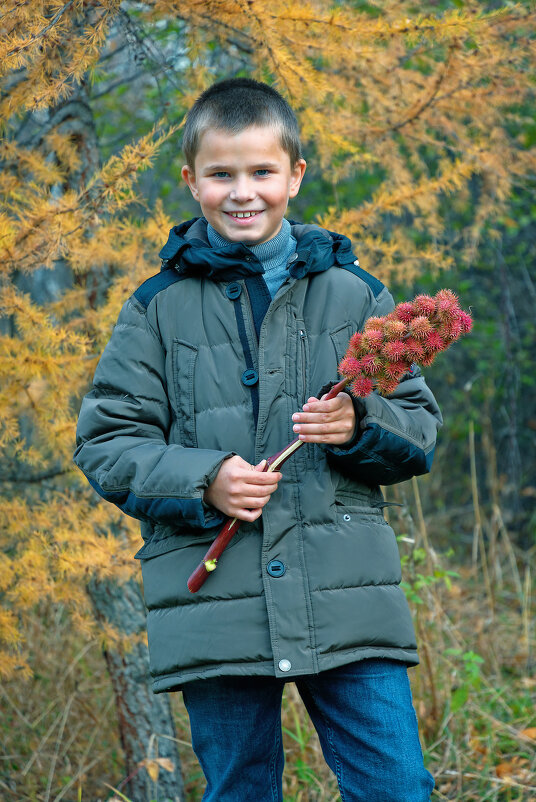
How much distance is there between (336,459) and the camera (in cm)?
190

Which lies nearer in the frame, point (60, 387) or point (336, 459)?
point (336, 459)

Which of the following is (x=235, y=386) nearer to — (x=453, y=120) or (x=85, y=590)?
(x=85, y=590)

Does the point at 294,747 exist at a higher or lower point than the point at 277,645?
lower

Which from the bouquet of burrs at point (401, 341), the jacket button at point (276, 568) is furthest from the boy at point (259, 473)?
the bouquet of burrs at point (401, 341)

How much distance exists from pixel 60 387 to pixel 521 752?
7.17 ft

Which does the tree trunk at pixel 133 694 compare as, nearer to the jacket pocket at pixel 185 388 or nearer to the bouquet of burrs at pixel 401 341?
the jacket pocket at pixel 185 388

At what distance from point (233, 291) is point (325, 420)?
16.7 inches

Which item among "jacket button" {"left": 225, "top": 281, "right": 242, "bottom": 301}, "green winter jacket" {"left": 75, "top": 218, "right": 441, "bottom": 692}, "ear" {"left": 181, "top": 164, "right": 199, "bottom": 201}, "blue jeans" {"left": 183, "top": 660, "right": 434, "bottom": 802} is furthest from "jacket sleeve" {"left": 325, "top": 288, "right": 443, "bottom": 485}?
"ear" {"left": 181, "top": 164, "right": 199, "bottom": 201}

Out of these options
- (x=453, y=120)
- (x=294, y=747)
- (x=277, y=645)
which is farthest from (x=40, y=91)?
(x=294, y=747)

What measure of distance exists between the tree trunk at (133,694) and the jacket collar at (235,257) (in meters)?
1.47

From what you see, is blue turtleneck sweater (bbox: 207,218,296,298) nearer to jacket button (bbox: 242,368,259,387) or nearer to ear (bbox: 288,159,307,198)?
ear (bbox: 288,159,307,198)

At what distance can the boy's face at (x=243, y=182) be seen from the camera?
202 cm

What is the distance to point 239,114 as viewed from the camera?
206 cm

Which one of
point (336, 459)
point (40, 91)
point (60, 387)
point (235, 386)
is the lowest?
point (336, 459)
